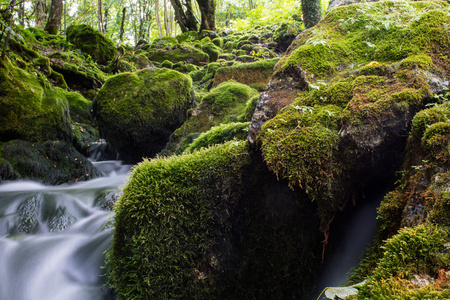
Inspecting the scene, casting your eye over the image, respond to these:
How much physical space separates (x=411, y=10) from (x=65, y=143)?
6650 millimetres

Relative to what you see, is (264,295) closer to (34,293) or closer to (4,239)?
(34,293)

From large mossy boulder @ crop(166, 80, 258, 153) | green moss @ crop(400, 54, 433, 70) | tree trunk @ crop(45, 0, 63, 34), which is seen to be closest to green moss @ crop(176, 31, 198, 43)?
tree trunk @ crop(45, 0, 63, 34)

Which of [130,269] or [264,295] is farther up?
[130,269]

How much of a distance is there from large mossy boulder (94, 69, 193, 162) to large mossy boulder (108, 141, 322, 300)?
4.61 m

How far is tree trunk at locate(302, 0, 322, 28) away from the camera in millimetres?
7594

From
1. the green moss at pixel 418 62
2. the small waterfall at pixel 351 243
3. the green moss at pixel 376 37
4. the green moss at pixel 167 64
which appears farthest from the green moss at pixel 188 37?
the small waterfall at pixel 351 243

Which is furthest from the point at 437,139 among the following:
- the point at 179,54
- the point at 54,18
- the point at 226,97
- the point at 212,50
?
the point at 54,18

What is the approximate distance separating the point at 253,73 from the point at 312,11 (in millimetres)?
2379

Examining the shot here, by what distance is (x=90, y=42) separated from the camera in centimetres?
1333

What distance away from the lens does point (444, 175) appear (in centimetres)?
173

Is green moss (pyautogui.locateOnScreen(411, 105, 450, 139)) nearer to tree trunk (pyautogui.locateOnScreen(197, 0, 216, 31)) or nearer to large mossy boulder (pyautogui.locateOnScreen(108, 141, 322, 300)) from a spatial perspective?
large mossy boulder (pyautogui.locateOnScreen(108, 141, 322, 300))

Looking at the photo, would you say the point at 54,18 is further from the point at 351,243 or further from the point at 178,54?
the point at 351,243

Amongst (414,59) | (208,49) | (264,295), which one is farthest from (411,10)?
(208,49)

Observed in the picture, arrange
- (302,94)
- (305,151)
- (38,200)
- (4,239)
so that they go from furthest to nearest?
(38,200)
(4,239)
(302,94)
(305,151)
